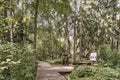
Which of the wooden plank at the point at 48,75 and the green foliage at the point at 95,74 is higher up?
the green foliage at the point at 95,74

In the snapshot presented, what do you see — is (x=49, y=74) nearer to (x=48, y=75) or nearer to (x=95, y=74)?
(x=48, y=75)

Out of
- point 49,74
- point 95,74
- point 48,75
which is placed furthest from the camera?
point 49,74

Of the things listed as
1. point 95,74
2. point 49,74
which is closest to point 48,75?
point 49,74

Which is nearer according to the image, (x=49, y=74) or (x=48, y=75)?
(x=48, y=75)

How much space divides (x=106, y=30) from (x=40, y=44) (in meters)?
10.8

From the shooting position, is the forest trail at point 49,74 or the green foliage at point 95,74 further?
the forest trail at point 49,74

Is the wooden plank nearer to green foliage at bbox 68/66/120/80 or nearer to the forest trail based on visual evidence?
the forest trail

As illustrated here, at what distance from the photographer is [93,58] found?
1251cm

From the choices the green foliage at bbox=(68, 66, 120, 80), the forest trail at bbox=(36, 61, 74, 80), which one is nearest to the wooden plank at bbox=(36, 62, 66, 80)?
the forest trail at bbox=(36, 61, 74, 80)

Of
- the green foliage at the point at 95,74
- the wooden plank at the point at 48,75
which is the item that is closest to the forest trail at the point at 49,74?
the wooden plank at the point at 48,75

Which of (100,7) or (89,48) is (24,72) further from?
(89,48)

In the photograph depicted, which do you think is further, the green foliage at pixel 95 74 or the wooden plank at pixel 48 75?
the wooden plank at pixel 48 75

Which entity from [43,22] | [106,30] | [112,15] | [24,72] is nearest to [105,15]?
[112,15]

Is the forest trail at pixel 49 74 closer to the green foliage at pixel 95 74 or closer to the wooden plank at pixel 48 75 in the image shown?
the wooden plank at pixel 48 75
